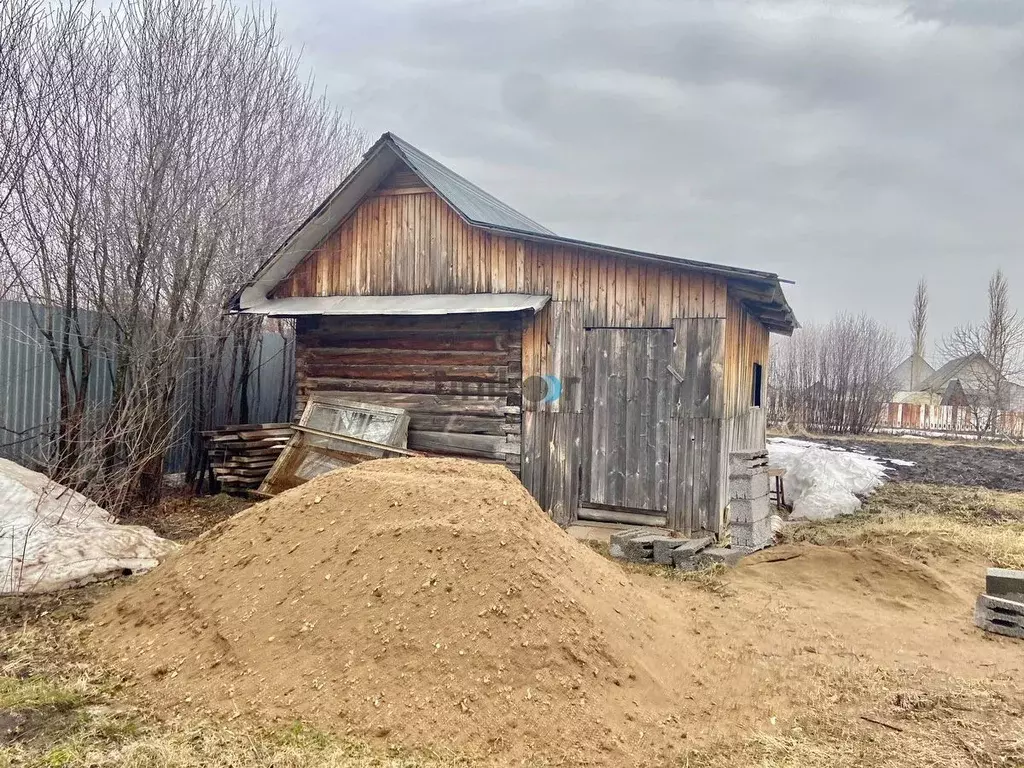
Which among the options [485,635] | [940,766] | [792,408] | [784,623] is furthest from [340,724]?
[792,408]

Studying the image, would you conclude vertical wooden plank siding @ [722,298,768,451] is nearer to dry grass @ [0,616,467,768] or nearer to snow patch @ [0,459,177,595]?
dry grass @ [0,616,467,768]

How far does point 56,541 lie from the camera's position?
609cm

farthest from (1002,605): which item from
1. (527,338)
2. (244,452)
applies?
(244,452)

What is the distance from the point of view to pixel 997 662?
5.05m

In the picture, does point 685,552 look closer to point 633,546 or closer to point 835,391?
point 633,546

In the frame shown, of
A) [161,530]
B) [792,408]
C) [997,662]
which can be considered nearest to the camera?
[997,662]

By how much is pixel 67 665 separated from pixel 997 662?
21.9 ft

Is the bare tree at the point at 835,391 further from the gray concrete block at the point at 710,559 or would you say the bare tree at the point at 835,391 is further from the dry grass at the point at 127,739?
the dry grass at the point at 127,739

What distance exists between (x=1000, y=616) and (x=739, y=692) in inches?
122

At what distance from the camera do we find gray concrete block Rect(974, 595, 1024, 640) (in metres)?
5.68

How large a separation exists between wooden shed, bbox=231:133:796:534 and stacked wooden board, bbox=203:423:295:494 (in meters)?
0.95

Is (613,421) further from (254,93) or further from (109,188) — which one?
(254,93)

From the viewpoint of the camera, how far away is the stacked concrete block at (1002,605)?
18.7 ft

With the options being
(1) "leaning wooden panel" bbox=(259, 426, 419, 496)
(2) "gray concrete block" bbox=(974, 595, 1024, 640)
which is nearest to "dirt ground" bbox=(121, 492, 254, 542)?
(1) "leaning wooden panel" bbox=(259, 426, 419, 496)
